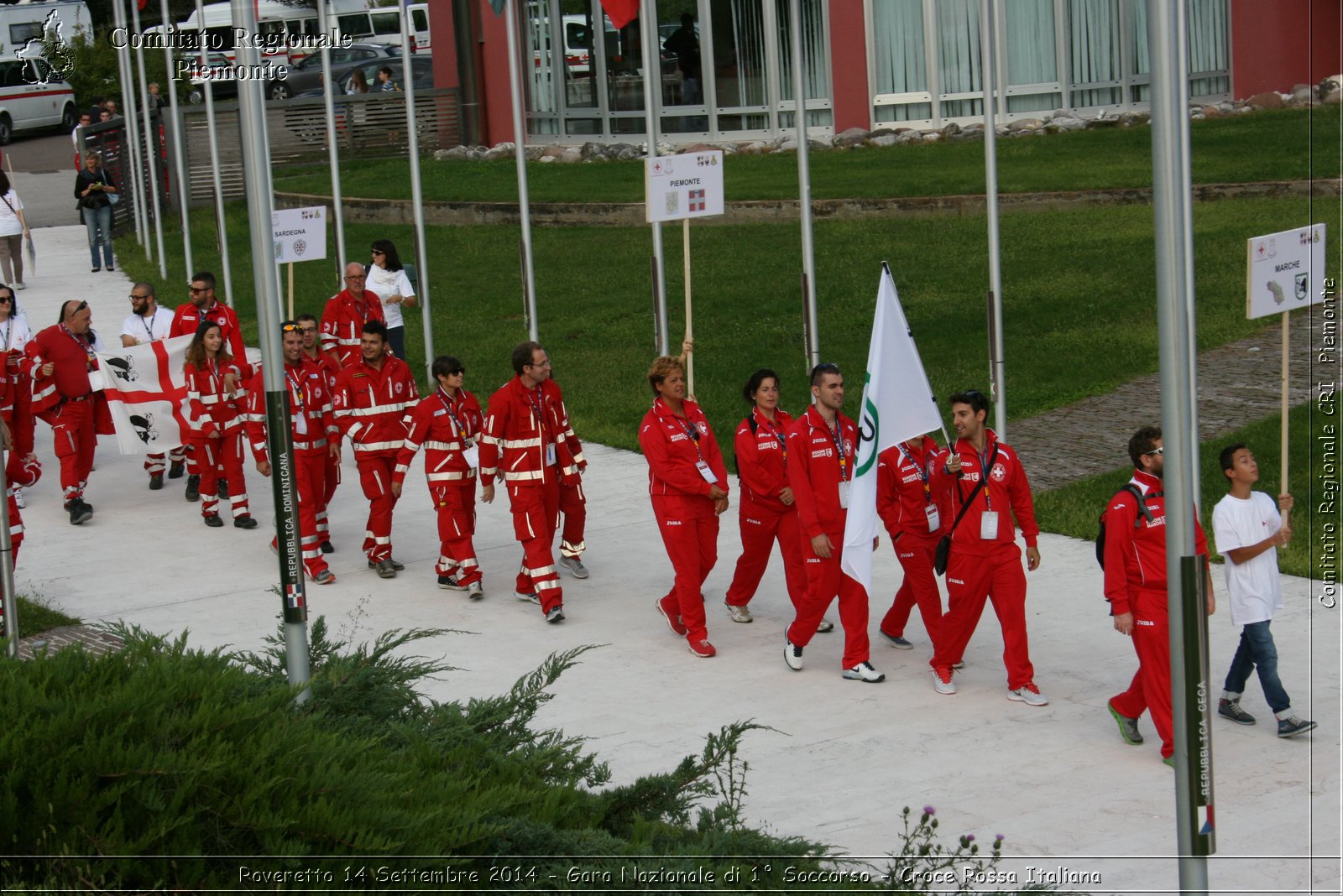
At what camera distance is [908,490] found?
10.6m

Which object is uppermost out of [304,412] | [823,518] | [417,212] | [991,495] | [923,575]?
[417,212]

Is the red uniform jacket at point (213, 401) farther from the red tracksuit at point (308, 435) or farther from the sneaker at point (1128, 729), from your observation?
the sneaker at point (1128, 729)

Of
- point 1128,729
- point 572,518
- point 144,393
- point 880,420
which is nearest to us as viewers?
point 1128,729

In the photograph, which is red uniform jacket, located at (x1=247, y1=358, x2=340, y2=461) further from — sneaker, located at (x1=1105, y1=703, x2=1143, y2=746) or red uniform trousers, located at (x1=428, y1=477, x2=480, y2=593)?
sneaker, located at (x1=1105, y1=703, x2=1143, y2=746)

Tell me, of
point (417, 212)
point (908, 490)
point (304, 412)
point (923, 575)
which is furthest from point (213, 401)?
point (923, 575)

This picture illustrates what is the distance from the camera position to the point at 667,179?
50.6ft

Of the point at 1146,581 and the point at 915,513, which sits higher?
the point at 915,513

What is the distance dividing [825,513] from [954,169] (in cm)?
1870

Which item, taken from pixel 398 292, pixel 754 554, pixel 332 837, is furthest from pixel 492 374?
pixel 332 837

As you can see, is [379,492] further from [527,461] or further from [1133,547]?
[1133,547]

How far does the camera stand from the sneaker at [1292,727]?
916cm

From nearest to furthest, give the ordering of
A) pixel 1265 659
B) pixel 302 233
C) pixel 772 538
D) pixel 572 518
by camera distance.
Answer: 1. pixel 1265 659
2. pixel 772 538
3. pixel 572 518
4. pixel 302 233

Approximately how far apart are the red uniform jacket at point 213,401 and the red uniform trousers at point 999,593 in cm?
716

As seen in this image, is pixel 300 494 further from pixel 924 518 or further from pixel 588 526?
pixel 924 518
